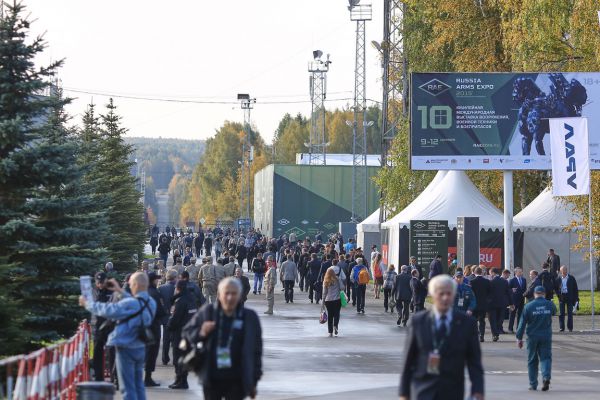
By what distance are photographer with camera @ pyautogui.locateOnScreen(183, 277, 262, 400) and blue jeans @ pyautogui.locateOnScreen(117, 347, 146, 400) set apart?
11.1 feet

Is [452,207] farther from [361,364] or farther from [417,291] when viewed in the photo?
[361,364]

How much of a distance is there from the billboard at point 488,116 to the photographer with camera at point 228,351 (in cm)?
2585

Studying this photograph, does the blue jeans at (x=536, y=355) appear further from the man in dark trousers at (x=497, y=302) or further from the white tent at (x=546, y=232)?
the white tent at (x=546, y=232)

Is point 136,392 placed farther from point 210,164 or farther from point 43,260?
point 210,164

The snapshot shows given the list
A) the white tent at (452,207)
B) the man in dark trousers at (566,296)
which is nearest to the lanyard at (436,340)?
the man in dark trousers at (566,296)

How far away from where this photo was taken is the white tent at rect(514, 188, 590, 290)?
4419 centimetres

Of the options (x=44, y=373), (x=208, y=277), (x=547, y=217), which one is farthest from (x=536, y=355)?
(x=547, y=217)

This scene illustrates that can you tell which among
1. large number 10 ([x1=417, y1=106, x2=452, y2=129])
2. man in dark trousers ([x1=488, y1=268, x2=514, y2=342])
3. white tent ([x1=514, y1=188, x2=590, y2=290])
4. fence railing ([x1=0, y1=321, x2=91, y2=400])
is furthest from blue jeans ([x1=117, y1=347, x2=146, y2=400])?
white tent ([x1=514, y1=188, x2=590, y2=290])

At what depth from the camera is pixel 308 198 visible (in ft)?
289

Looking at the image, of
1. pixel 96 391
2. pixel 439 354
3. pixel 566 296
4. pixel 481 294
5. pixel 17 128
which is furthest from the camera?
pixel 566 296

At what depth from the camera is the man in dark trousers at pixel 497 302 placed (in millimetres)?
28000

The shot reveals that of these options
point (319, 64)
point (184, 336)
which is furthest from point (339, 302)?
point (319, 64)

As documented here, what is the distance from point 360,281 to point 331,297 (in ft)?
23.7

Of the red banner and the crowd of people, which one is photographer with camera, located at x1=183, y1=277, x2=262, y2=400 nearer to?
the crowd of people
